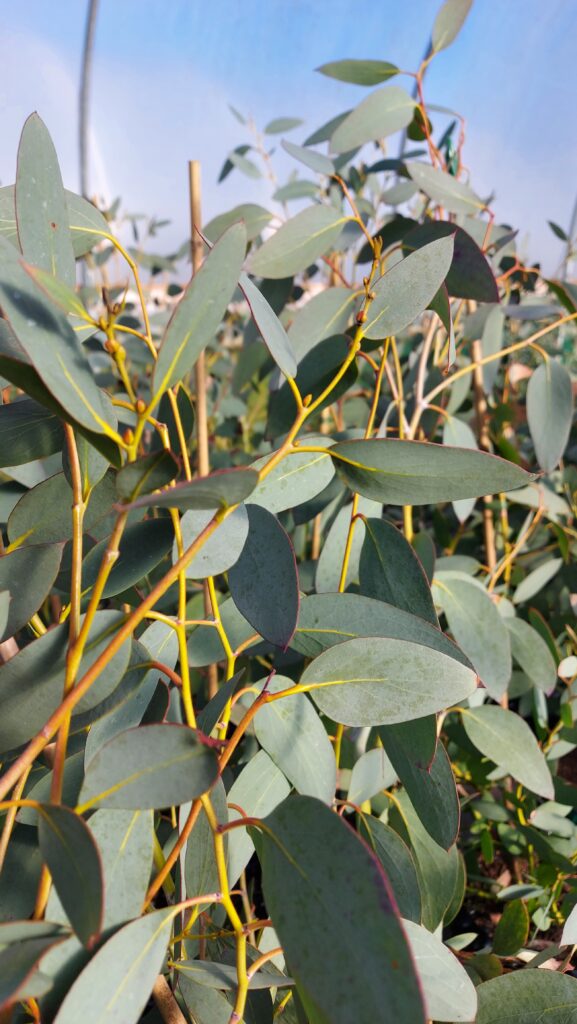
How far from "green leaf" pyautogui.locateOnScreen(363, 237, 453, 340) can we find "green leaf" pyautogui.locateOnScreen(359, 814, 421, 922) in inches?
12.6

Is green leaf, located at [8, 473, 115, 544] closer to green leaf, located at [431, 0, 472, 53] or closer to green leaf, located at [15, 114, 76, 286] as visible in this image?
green leaf, located at [15, 114, 76, 286]

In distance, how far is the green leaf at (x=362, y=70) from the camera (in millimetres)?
773

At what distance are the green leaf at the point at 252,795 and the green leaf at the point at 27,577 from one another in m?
0.17

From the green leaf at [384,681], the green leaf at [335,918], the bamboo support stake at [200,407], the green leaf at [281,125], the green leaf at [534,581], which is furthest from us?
the green leaf at [281,125]

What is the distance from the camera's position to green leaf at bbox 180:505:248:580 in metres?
0.37

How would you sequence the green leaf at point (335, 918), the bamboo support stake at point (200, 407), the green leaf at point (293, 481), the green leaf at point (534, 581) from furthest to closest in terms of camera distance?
the green leaf at point (534, 581)
the bamboo support stake at point (200, 407)
the green leaf at point (293, 481)
the green leaf at point (335, 918)

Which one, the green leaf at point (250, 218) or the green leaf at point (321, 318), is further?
the green leaf at point (250, 218)

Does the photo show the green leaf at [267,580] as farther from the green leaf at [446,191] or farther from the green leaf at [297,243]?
the green leaf at [446,191]

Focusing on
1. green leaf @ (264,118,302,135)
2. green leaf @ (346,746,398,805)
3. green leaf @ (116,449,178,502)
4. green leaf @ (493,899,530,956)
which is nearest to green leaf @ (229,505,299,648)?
green leaf @ (116,449,178,502)

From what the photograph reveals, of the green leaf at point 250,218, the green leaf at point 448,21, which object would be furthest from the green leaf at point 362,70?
the green leaf at point 250,218

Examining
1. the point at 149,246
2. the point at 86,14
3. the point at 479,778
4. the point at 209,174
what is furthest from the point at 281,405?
the point at 149,246

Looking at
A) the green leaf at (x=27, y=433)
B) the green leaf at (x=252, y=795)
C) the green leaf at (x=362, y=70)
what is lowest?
the green leaf at (x=252, y=795)

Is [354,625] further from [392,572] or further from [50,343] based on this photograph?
[50,343]

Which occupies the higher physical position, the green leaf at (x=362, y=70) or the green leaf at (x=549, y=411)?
the green leaf at (x=362, y=70)
